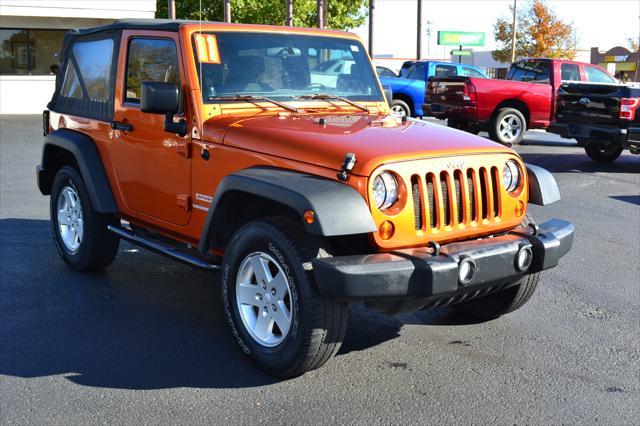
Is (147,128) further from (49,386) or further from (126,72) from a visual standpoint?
(49,386)

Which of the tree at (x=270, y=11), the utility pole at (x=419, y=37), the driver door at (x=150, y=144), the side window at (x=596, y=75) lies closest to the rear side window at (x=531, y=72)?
the side window at (x=596, y=75)

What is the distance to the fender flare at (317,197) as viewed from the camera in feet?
11.8

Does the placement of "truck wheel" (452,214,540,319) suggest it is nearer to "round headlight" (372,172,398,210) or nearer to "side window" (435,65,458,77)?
"round headlight" (372,172,398,210)

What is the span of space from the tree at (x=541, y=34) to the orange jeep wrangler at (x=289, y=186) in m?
50.6

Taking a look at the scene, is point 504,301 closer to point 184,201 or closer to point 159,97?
point 184,201

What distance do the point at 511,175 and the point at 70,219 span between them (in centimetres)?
362

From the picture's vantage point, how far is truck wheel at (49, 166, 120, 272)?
5812 millimetres

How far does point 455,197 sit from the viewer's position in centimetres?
404

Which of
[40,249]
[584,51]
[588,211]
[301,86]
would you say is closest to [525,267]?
[301,86]

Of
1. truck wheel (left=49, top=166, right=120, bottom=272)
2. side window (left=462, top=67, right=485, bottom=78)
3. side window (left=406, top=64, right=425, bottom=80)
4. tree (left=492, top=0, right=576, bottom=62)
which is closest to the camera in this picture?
truck wheel (left=49, top=166, right=120, bottom=272)

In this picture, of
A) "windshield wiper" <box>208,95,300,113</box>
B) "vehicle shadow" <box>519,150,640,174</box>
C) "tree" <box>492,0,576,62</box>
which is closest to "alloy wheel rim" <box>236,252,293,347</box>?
"windshield wiper" <box>208,95,300,113</box>

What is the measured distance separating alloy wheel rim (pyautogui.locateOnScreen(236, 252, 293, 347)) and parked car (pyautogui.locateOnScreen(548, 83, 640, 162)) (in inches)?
362

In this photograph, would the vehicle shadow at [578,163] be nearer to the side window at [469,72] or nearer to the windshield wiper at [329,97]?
the side window at [469,72]

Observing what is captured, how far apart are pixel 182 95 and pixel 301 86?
33.4 inches
